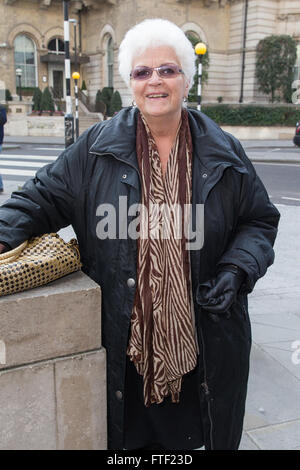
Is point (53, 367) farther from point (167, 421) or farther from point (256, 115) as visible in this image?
point (256, 115)

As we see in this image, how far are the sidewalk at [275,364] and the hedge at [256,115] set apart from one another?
20877mm

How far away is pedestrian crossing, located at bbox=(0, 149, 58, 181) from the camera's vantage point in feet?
37.9

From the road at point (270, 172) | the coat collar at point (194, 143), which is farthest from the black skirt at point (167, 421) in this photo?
the road at point (270, 172)

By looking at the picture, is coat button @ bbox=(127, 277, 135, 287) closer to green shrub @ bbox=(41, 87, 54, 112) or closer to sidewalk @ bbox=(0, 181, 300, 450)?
sidewalk @ bbox=(0, 181, 300, 450)

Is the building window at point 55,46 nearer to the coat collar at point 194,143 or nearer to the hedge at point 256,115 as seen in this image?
the hedge at point 256,115

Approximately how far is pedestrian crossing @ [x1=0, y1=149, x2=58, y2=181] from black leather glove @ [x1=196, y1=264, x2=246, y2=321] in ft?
32.6

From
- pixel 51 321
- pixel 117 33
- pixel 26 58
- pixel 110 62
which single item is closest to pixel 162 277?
pixel 51 321

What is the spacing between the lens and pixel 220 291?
65.7 inches

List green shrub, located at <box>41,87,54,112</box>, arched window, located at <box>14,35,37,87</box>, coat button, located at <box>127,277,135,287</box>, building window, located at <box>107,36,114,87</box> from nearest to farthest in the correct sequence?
coat button, located at <box>127,277,135,287</box> → green shrub, located at <box>41,87,54,112</box> → building window, located at <box>107,36,114,87</box> → arched window, located at <box>14,35,37,87</box>

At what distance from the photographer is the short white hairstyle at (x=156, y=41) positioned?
5.58ft

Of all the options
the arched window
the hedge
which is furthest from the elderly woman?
the arched window

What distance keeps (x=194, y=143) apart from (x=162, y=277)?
1.87ft
